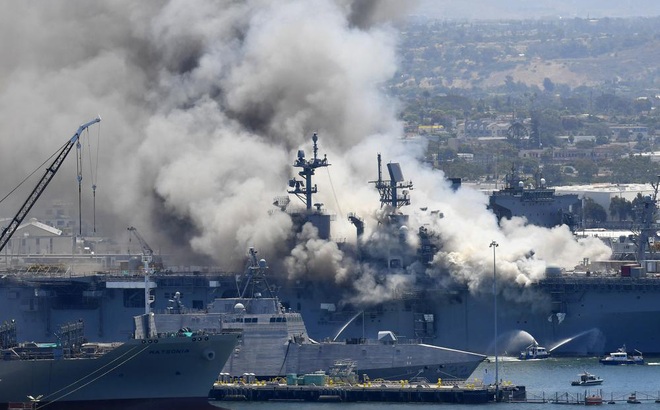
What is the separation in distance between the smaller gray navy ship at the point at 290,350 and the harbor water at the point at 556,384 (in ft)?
7.96

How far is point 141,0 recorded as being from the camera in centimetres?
10869

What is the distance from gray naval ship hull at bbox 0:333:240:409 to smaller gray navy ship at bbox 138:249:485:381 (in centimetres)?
276

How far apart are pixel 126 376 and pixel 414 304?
62.0 ft

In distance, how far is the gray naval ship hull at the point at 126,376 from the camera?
71000 mm

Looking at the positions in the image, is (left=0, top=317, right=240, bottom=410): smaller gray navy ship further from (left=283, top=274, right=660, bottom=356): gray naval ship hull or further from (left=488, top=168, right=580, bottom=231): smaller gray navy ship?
(left=488, top=168, right=580, bottom=231): smaller gray navy ship

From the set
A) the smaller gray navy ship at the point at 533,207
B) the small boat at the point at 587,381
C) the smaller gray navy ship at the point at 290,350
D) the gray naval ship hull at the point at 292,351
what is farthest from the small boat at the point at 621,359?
the smaller gray navy ship at the point at 533,207

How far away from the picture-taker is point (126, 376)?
71438mm

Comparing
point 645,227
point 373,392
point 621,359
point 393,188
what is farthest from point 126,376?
point 645,227

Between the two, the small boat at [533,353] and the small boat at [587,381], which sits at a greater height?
the small boat at [533,353]

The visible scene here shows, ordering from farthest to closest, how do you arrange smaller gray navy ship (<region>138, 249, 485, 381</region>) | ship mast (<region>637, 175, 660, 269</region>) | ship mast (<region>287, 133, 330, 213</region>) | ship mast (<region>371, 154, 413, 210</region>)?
ship mast (<region>637, 175, 660, 269</region>), ship mast (<region>371, 154, 413, 210</region>), ship mast (<region>287, 133, 330, 213</region>), smaller gray navy ship (<region>138, 249, 485, 381</region>)

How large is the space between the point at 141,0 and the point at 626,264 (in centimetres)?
3076

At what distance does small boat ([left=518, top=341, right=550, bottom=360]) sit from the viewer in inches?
3376

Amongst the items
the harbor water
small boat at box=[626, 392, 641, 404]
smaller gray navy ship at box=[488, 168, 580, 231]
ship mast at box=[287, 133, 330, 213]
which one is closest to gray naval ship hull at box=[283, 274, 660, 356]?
the harbor water

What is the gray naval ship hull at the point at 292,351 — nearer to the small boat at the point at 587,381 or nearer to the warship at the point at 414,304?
the small boat at the point at 587,381
